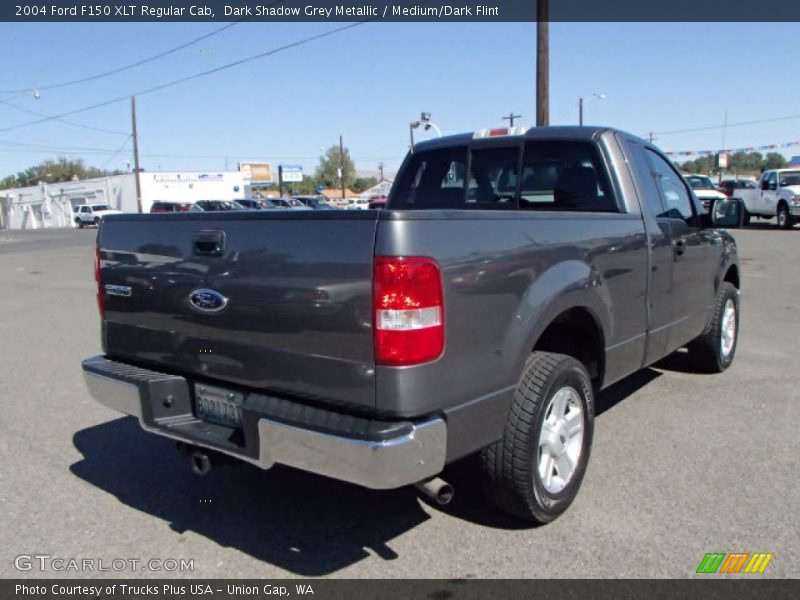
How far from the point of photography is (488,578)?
2910 millimetres

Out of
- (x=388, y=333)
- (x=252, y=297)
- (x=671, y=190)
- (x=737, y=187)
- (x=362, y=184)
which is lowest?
(x=388, y=333)

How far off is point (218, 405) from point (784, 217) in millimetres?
25041

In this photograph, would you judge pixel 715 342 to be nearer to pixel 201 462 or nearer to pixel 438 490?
pixel 438 490

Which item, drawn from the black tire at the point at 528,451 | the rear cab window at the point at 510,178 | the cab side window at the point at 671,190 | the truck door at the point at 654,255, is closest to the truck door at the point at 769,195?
the cab side window at the point at 671,190

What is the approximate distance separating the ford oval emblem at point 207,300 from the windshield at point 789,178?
25629mm

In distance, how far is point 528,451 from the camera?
3068mm

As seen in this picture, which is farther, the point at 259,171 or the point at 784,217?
the point at 259,171

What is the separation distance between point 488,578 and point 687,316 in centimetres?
282

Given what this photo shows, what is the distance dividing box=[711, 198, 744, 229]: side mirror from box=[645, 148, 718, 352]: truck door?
0.13 meters

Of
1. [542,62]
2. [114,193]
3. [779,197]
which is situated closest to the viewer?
[542,62]

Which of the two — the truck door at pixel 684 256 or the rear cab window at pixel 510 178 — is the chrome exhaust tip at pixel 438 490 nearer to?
the rear cab window at pixel 510 178

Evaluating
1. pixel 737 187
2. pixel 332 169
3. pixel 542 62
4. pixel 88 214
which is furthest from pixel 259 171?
pixel 542 62

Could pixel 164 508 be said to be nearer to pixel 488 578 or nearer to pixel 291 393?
pixel 291 393

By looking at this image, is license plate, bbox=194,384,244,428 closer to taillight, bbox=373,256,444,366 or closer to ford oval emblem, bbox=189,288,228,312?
ford oval emblem, bbox=189,288,228,312
